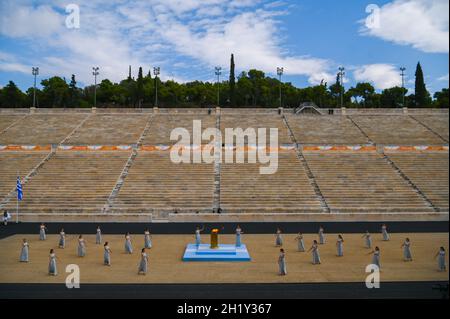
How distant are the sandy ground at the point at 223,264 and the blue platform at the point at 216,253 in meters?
0.43

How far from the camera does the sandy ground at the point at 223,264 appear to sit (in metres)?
13.5

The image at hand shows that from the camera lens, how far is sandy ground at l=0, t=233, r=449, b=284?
1351 cm

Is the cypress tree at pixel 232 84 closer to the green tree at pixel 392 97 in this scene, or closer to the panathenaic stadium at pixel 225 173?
the panathenaic stadium at pixel 225 173

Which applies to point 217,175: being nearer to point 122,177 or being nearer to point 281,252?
point 122,177

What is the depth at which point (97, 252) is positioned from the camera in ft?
58.9

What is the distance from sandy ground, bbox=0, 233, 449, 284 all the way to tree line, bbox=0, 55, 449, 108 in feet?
160

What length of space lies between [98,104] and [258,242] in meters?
61.3

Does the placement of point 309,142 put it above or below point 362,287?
above

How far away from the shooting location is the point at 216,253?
1697 cm

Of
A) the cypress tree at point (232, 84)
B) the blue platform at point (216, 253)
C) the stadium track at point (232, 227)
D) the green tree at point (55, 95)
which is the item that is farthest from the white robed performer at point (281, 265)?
the green tree at point (55, 95)

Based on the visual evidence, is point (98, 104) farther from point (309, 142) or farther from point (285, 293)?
point (285, 293)

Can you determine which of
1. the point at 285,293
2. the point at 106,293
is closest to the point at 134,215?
the point at 106,293

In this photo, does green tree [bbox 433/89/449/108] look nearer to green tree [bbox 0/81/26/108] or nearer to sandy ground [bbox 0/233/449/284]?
sandy ground [bbox 0/233/449/284]

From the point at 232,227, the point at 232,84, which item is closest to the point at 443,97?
the point at 232,227
